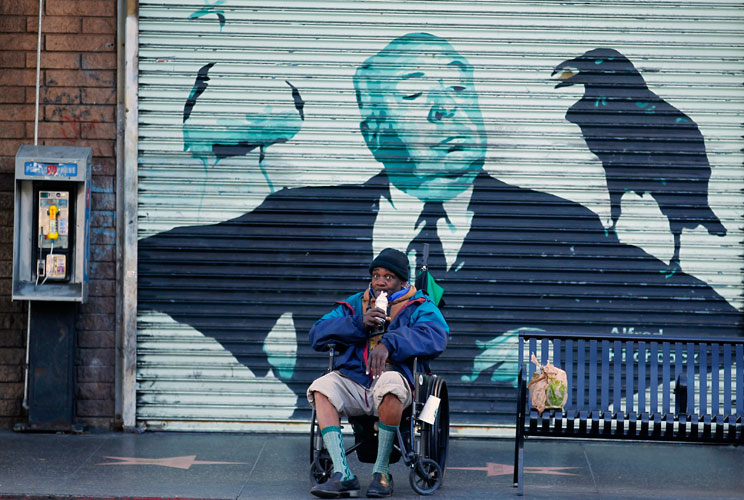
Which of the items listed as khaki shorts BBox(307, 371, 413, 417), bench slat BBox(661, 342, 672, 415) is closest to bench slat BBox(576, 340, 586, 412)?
bench slat BBox(661, 342, 672, 415)

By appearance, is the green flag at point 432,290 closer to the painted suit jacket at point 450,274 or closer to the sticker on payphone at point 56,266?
the painted suit jacket at point 450,274

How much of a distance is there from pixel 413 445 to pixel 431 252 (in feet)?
7.51

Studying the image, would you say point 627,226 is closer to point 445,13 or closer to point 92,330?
point 445,13

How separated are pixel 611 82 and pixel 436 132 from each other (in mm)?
1435

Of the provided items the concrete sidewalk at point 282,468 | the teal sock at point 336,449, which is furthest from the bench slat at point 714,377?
the teal sock at point 336,449

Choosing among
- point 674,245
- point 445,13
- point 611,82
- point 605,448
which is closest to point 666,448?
point 605,448

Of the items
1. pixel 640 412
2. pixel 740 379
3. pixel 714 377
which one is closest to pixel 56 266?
pixel 640 412

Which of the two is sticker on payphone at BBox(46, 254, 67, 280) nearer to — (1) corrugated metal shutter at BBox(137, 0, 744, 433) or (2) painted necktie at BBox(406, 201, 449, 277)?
(1) corrugated metal shutter at BBox(137, 0, 744, 433)

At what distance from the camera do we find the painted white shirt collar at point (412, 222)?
7.66 meters

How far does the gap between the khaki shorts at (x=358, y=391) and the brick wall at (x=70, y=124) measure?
2.57m

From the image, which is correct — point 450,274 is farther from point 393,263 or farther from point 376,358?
point 376,358

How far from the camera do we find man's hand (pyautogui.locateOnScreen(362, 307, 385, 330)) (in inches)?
228

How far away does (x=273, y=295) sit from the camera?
7688mm

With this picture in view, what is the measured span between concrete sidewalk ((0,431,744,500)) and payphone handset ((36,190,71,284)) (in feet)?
4.18
